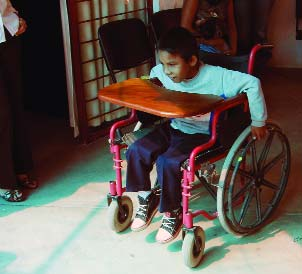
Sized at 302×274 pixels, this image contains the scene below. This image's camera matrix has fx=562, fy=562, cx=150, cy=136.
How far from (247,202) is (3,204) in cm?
130

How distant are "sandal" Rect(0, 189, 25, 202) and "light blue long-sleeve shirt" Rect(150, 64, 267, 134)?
37.7 inches

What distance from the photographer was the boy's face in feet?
7.81

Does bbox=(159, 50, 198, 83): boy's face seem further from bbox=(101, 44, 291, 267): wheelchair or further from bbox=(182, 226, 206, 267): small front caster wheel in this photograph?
bbox=(182, 226, 206, 267): small front caster wheel

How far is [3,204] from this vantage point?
2977 mm

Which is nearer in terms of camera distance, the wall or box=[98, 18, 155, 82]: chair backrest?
box=[98, 18, 155, 82]: chair backrest

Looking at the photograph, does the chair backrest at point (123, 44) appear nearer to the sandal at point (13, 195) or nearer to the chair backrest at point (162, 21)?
the chair backrest at point (162, 21)

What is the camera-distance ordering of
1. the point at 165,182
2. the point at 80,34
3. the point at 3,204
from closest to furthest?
the point at 165,182 → the point at 3,204 → the point at 80,34

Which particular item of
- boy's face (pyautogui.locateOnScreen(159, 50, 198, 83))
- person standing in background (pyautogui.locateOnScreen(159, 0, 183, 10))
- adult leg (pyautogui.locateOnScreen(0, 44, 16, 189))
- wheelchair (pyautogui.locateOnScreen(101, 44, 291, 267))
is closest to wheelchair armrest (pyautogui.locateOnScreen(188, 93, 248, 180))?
wheelchair (pyautogui.locateOnScreen(101, 44, 291, 267))


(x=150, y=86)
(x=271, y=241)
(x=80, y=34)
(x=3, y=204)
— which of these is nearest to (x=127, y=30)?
(x=80, y=34)

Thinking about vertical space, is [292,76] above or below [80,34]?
below

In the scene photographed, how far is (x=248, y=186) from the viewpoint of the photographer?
2.50m

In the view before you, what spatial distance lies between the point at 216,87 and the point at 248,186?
1.53 feet

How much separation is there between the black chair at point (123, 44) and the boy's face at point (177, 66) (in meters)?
0.73

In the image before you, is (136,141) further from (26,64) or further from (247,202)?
(26,64)
